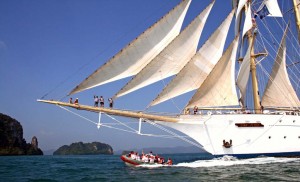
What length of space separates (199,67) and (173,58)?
259 cm

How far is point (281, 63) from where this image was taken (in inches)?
1422

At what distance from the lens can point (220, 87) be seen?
30.4 m

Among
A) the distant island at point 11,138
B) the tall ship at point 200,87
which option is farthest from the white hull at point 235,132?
the distant island at point 11,138

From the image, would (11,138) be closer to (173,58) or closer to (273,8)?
(173,58)

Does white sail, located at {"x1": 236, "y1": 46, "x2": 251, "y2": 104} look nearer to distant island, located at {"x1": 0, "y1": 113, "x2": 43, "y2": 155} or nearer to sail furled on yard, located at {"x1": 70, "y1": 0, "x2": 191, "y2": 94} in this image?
sail furled on yard, located at {"x1": 70, "y1": 0, "x2": 191, "y2": 94}

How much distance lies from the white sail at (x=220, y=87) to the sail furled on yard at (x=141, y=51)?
4690 mm

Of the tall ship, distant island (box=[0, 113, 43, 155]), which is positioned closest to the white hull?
the tall ship

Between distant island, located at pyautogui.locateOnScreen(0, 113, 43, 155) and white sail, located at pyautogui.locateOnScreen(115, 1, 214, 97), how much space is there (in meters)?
86.6

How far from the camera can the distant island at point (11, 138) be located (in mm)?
103125

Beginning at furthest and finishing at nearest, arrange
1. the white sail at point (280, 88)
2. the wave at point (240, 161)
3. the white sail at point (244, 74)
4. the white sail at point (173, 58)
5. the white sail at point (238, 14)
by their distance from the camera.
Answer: the white sail at point (238, 14) < the white sail at point (280, 88) < the white sail at point (244, 74) < the wave at point (240, 161) < the white sail at point (173, 58)

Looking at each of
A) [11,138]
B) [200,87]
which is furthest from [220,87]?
[11,138]

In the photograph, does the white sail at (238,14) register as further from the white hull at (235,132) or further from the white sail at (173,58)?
the white hull at (235,132)

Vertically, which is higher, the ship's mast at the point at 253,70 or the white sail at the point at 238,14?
the white sail at the point at 238,14

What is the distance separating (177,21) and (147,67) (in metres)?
5.22
